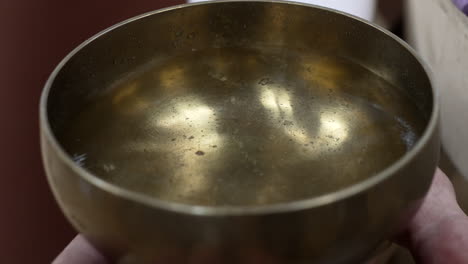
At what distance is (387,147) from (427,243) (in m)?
0.08

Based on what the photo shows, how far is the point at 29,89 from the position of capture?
0.56 m

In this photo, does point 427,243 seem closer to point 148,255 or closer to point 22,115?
point 148,255

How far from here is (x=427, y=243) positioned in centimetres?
41

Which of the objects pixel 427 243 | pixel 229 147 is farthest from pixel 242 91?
pixel 427 243

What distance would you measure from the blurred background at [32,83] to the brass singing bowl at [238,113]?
0.15 meters

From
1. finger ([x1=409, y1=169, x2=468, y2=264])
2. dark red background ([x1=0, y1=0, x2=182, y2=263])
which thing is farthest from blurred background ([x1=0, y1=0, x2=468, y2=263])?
finger ([x1=409, y1=169, x2=468, y2=264])

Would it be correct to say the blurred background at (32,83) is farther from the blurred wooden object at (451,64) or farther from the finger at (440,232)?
the finger at (440,232)

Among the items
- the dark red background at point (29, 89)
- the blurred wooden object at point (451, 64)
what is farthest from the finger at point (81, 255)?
the blurred wooden object at point (451, 64)

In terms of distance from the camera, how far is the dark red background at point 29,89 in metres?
0.53

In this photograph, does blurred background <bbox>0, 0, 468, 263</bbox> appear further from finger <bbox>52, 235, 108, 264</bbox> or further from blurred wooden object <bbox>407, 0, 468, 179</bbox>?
finger <bbox>52, 235, 108, 264</bbox>

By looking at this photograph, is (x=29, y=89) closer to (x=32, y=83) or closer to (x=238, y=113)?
(x=32, y=83)

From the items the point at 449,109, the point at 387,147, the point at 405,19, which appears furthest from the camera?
the point at 405,19

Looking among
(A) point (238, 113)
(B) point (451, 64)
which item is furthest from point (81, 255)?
(B) point (451, 64)

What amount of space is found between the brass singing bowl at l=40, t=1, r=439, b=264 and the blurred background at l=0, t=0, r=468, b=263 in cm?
15
